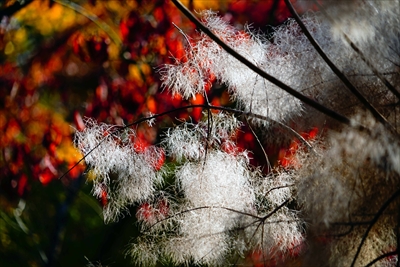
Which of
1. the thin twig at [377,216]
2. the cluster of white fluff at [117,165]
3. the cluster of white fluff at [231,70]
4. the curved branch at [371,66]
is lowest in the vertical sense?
the thin twig at [377,216]

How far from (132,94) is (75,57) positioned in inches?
7.4

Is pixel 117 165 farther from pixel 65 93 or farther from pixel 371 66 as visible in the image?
pixel 65 93

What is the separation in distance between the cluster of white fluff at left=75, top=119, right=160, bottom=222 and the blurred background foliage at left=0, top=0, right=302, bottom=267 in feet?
2.08

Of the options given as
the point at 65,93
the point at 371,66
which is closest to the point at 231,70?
the point at 371,66

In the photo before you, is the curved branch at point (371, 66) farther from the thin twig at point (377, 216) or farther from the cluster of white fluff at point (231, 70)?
the cluster of white fluff at point (231, 70)

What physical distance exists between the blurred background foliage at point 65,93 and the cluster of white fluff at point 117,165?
0.63 m

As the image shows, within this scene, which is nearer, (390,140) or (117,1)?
(390,140)

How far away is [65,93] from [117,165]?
79 centimetres

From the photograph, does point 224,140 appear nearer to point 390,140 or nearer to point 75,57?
point 390,140

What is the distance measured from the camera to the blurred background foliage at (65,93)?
1.67 metres

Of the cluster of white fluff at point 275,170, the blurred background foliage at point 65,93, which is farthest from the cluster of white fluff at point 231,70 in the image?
the blurred background foliage at point 65,93

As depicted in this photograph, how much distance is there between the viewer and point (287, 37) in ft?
3.19

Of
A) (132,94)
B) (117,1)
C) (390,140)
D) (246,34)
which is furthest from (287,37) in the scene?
(117,1)

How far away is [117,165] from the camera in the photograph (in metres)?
0.97
